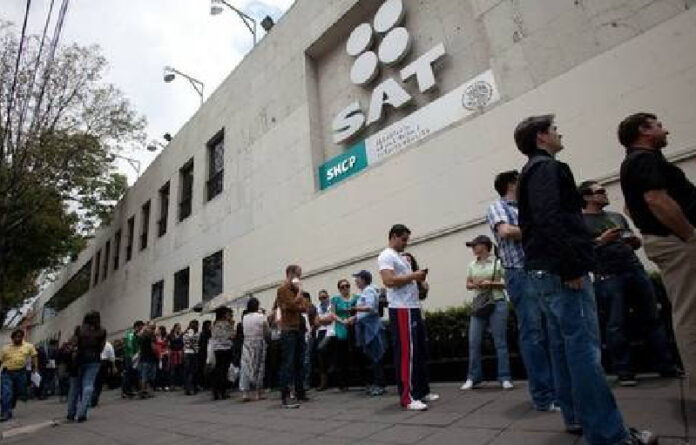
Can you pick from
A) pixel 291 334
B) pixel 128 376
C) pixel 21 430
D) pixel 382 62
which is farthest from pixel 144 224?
pixel 291 334

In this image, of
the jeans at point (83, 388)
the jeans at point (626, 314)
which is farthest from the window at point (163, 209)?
the jeans at point (626, 314)

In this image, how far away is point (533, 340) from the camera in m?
3.91

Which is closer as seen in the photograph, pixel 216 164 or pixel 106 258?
pixel 216 164

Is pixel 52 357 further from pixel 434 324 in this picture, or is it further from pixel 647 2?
pixel 647 2

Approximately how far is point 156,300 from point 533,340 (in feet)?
63.8

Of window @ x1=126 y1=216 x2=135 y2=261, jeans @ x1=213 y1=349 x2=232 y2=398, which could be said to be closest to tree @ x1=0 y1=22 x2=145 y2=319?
window @ x1=126 y1=216 x2=135 y2=261

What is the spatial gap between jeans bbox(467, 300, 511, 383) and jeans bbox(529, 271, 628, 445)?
2600 millimetres

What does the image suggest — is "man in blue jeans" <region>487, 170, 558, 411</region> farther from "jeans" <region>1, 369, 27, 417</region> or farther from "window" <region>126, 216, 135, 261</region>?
"window" <region>126, 216, 135, 261</region>

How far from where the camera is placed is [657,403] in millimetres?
3457

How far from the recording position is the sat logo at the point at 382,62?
10047 millimetres

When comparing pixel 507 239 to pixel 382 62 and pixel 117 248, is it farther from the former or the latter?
pixel 117 248

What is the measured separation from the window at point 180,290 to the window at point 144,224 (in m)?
5.45

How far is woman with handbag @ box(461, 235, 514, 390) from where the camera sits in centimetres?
535

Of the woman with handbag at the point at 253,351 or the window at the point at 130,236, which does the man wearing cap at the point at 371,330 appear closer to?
the woman with handbag at the point at 253,351
